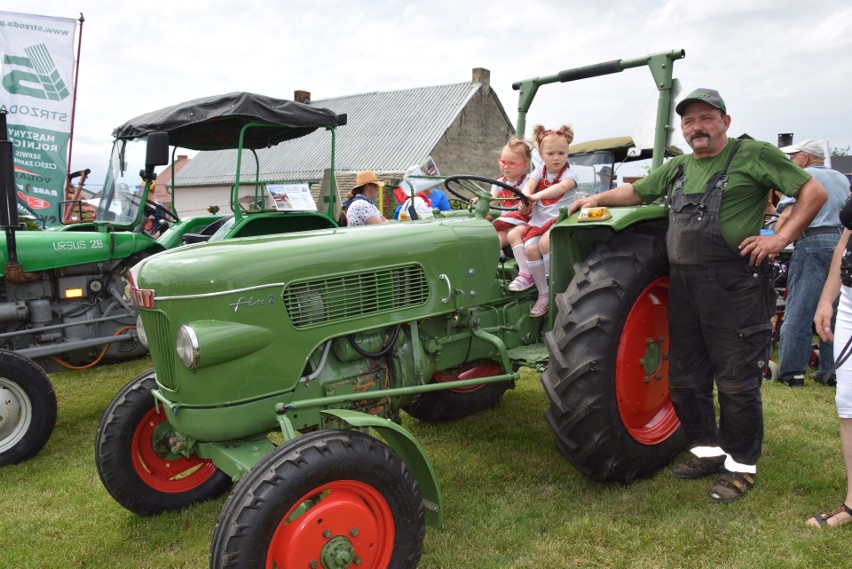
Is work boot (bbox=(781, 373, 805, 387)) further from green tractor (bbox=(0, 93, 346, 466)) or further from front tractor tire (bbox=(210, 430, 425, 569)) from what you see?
green tractor (bbox=(0, 93, 346, 466))

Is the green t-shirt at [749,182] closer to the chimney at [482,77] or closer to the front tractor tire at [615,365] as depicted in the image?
the front tractor tire at [615,365]

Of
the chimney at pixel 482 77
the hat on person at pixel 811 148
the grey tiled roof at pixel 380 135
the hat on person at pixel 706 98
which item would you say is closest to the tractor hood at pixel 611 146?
the hat on person at pixel 811 148

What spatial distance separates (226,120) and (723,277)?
4381 millimetres

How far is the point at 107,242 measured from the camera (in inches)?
203

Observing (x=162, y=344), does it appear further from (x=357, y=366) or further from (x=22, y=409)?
(x=22, y=409)

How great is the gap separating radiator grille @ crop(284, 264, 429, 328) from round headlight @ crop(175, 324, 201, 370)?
0.38 m

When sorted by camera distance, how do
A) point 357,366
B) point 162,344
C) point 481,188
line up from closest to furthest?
1. point 162,344
2. point 357,366
3. point 481,188

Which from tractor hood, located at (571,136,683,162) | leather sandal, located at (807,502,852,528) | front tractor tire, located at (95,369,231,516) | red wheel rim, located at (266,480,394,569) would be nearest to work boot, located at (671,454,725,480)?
leather sandal, located at (807,502,852,528)

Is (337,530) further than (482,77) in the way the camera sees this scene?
No

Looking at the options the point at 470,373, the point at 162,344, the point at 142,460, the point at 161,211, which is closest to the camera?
the point at 162,344

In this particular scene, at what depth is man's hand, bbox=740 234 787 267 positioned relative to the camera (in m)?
2.63

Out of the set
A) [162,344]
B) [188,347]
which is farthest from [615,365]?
[162,344]

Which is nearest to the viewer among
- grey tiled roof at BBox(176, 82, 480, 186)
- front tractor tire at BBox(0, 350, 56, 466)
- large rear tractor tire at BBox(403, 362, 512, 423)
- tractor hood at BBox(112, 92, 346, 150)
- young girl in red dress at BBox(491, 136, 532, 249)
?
young girl in red dress at BBox(491, 136, 532, 249)

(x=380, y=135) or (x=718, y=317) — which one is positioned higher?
(x=380, y=135)
